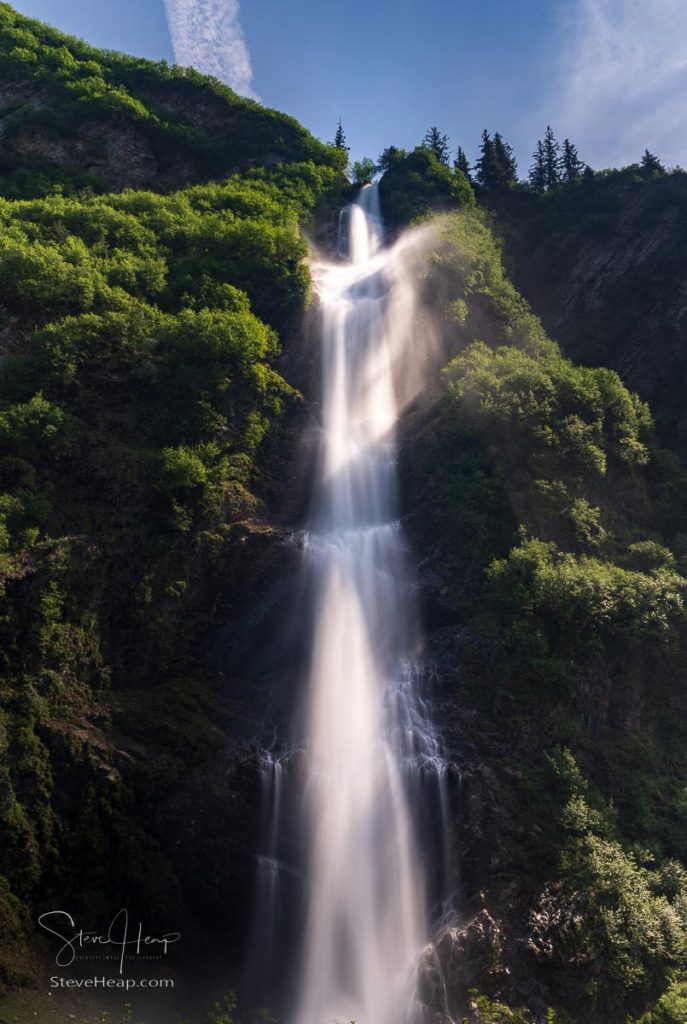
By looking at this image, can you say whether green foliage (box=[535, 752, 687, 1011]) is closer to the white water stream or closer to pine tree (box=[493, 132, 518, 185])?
the white water stream

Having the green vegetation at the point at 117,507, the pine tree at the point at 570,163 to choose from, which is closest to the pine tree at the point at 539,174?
the pine tree at the point at 570,163

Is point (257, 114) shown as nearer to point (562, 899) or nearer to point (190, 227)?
point (190, 227)

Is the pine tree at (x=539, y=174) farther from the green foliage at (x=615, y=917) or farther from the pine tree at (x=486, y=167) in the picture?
the green foliage at (x=615, y=917)

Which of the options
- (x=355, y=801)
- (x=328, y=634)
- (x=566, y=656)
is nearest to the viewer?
(x=355, y=801)

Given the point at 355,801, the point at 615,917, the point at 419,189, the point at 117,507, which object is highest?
the point at 419,189

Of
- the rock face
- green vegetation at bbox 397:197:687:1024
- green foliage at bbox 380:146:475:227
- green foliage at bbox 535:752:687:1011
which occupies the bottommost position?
green foliage at bbox 535:752:687:1011

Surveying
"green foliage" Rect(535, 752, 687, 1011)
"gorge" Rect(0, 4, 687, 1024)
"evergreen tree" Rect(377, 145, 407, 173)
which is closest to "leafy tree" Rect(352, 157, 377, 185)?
"evergreen tree" Rect(377, 145, 407, 173)

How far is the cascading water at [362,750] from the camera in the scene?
1538cm

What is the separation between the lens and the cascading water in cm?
1538

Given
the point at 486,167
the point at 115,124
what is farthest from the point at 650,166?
the point at 115,124

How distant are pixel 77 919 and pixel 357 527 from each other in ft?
47.0

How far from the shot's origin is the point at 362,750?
1847cm

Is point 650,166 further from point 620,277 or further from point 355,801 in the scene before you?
point 355,801

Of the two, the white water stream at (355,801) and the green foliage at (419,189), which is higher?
the green foliage at (419,189)
